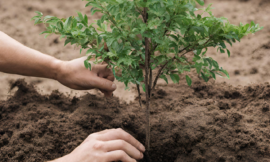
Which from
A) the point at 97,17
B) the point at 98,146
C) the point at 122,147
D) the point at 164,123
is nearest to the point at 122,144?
the point at 122,147

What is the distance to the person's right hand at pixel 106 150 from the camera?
56.3 inches

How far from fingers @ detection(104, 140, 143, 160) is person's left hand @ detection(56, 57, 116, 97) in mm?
511

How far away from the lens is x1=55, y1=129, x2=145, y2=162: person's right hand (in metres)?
1.43

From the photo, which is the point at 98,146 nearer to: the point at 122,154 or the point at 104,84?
the point at 122,154

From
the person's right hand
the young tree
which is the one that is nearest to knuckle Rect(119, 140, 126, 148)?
the person's right hand

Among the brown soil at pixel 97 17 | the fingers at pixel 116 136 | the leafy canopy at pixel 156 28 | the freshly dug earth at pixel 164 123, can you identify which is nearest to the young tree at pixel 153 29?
the leafy canopy at pixel 156 28

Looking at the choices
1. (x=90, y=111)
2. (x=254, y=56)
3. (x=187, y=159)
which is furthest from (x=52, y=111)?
(x=254, y=56)

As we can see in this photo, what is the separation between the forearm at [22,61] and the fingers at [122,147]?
0.80 meters

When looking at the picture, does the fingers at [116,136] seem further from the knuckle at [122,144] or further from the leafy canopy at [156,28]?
the leafy canopy at [156,28]

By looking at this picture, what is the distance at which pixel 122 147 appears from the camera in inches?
58.7

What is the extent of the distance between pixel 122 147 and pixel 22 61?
100 centimetres

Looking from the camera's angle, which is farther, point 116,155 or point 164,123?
point 164,123

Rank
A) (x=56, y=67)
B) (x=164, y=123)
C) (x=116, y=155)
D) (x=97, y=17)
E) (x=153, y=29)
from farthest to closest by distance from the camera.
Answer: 1. (x=97, y=17)
2. (x=56, y=67)
3. (x=164, y=123)
4. (x=116, y=155)
5. (x=153, y=29)

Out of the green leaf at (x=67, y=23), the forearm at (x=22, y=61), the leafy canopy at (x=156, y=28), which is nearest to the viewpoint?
the leafy canopy at (x=156, y=28)
